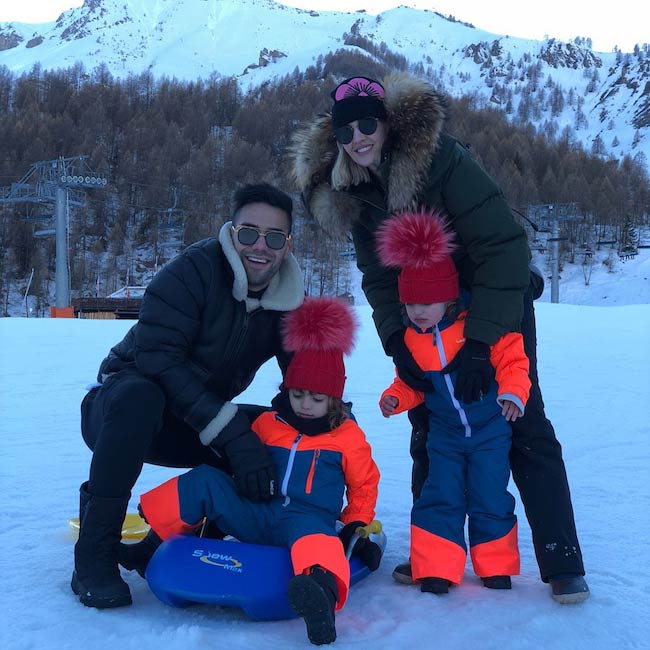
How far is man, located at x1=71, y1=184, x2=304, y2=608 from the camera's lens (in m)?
1.59

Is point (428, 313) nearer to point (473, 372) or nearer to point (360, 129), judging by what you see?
point (473, 372)

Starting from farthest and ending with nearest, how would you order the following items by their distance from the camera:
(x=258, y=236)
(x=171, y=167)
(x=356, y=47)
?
1. (x=356, y=47)
2. (x=171, y=167)
3. (x=258, y=236)

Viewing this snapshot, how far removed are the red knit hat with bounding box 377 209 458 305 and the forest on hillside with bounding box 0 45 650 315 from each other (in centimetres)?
2780

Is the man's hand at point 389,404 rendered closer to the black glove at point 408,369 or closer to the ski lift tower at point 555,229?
the black glove at point 408,369

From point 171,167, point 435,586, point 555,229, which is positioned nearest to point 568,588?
point 435,586

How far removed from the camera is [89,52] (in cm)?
7206

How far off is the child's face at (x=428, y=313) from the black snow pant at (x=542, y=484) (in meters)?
0.24

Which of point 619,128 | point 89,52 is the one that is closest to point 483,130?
point 619,128

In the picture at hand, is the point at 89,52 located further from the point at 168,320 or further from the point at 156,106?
the point at 168,320

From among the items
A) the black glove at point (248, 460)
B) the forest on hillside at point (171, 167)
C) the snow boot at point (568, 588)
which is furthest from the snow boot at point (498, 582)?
the forest on hillside at point (171, 167)

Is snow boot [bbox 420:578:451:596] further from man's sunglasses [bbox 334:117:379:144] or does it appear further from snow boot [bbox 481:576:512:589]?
man's sunglasses [bbox 334:117:379:144]

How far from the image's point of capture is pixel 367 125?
1809 millimetres

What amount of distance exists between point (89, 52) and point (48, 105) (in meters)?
32.8

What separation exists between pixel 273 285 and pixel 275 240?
5.3 inches
